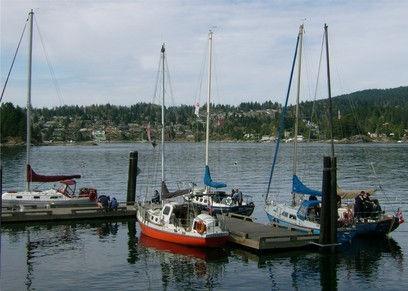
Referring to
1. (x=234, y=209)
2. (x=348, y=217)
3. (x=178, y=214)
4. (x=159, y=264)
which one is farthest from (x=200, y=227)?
(x=234, y=209)

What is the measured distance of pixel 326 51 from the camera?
38375 mm

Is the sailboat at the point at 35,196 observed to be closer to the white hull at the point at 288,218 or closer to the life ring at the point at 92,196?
the life ring at the point at 92,196

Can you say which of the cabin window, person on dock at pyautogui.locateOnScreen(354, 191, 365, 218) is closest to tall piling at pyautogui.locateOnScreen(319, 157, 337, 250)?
person on dock at pyautogui.locateOnScreen(354, 191, 365, 218)

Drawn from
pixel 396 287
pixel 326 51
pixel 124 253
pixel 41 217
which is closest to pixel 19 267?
pixel 124 253

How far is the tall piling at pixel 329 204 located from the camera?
3328 cm

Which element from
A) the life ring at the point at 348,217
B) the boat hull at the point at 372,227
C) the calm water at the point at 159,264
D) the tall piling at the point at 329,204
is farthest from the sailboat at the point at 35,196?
the tall piling at the point at 329,204

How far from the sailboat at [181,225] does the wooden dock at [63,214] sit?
6243 mm

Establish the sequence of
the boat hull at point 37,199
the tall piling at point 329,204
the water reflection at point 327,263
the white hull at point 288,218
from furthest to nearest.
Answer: the boat hull at point 37,199
the white hull at point 288,218
the tall piling at point 329,204
the water reflection at point 327,263

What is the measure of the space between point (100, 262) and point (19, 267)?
14.7 feet

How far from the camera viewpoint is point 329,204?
33531 millimetres

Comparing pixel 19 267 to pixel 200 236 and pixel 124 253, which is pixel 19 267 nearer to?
pixel 124 253

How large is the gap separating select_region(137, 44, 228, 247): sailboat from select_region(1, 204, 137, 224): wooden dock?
246 inches

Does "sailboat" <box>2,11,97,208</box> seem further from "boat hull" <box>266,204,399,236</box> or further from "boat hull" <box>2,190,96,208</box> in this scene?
"boat hull" <box>266,204,399,236</box>

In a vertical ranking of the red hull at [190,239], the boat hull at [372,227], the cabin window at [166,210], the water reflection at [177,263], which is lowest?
the water reflection at [177,263]
